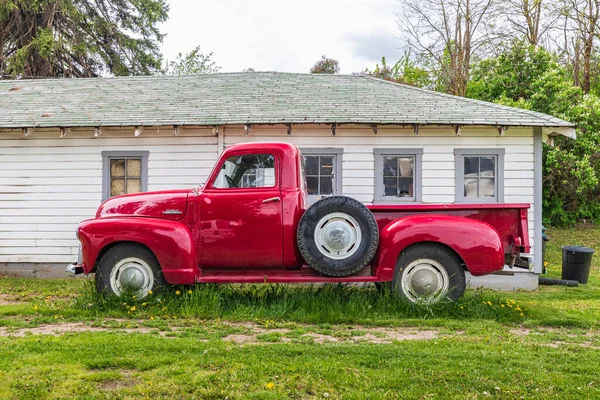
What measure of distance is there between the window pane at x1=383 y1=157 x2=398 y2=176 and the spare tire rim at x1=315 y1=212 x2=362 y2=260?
14.0ft

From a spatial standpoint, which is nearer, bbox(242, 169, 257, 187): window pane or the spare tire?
the spare tire

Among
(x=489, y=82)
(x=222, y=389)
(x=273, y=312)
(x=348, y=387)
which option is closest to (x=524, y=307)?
(x=273, y=312)

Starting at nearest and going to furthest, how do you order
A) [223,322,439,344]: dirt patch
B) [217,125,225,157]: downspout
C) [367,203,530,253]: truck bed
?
[223,322,439,344]: dirt patch → [367,203,530,253]: truck bed → [217,125,225,157]: downspout

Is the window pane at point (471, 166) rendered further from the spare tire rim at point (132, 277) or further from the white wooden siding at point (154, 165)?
the spare tire rim at point (132, 277)

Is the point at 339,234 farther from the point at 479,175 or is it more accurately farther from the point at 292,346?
the point at 479,175

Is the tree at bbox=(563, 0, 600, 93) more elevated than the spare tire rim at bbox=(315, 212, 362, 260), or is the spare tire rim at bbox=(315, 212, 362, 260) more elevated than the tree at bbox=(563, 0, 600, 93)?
the tree at bbox=(563, 0, 600, 93)

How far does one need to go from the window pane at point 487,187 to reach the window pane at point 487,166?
12 centimetres

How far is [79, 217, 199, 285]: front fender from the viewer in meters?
6.28

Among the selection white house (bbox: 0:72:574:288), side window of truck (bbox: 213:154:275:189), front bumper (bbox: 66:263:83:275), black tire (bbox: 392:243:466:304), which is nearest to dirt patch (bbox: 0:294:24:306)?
front bumper (bbox: 66:263:83:275)

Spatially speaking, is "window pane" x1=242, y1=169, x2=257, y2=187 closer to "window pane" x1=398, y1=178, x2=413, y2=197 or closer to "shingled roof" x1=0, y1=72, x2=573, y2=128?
"shingled roof" x1=0, y1=72, x2=573, y2=128

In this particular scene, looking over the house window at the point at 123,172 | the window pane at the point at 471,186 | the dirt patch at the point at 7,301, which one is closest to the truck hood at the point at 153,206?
the dirt patch at the point at 7,301

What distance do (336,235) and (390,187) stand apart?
14.1 ft

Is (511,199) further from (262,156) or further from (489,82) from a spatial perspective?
(489,82)

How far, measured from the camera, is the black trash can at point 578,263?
34.0 feet
